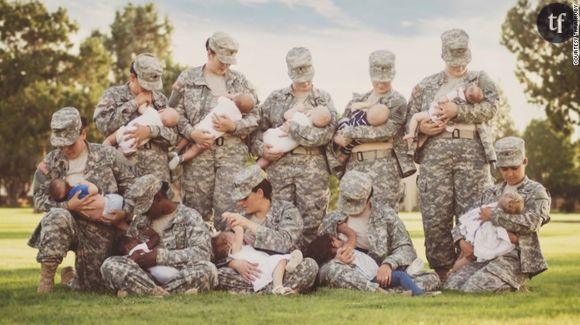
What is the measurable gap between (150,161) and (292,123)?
1.88 meters

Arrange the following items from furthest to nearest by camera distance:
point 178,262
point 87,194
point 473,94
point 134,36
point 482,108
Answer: point 134,36
point 482,108
point 473,94
point 87,194
point 178,262


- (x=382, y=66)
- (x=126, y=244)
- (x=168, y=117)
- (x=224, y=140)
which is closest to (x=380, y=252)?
(x=382, y=66)

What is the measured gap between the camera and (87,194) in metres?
8.77

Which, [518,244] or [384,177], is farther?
[384,177]

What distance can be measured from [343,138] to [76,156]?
3.28m

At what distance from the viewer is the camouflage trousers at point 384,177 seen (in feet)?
33.1

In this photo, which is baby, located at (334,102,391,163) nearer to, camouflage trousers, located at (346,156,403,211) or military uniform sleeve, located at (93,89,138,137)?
camouflage trousers, located at (346,156,403,211)

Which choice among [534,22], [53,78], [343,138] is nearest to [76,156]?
[343,138]

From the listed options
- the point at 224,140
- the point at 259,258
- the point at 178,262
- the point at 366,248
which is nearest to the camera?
the point at 178,262

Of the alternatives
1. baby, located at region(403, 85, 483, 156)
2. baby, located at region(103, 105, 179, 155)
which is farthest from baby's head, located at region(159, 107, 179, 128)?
baby, located at region(403, 85, 483, 156)

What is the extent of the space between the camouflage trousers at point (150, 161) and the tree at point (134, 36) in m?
43.9

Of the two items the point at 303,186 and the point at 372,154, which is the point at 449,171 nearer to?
the point at 372,154

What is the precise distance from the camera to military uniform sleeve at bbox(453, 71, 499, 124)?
9.91 meters

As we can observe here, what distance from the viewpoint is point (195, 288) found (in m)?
8.52
